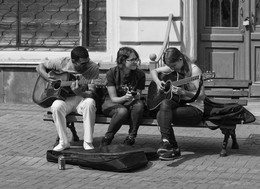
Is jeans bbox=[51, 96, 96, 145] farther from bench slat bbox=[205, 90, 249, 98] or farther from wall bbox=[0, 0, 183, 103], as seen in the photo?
wall bbox=[0, 0, 183, 103]

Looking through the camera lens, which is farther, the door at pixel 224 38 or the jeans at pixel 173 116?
the door at pixel 224 38

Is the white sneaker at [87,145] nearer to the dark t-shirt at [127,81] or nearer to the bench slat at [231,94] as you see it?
the dark t-shirt at [127,81]

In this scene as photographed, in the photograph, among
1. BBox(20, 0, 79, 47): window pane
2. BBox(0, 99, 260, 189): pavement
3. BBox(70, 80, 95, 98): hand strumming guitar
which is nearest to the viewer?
BBox(0, 99, 260, 189): pavement

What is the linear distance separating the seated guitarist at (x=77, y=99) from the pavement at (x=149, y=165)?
0.41 meters

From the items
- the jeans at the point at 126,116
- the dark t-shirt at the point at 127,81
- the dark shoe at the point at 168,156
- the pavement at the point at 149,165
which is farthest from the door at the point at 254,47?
the dark shoe at the point at 168,156

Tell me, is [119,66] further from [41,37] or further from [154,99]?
[41,37]

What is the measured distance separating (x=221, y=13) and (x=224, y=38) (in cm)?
44

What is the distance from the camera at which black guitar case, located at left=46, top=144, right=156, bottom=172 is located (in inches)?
362

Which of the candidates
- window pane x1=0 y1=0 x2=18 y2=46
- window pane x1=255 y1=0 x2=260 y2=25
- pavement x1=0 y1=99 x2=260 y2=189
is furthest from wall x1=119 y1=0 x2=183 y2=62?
window pane x1=0 y1=0 x2=18 y2=46

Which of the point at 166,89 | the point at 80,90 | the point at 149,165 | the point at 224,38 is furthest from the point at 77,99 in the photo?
the point at 224,38

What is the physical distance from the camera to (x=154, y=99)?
1003 cm

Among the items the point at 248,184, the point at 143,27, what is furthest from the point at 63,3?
the point at 248,184

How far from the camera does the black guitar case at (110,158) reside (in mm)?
9195

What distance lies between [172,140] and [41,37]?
5300mm
